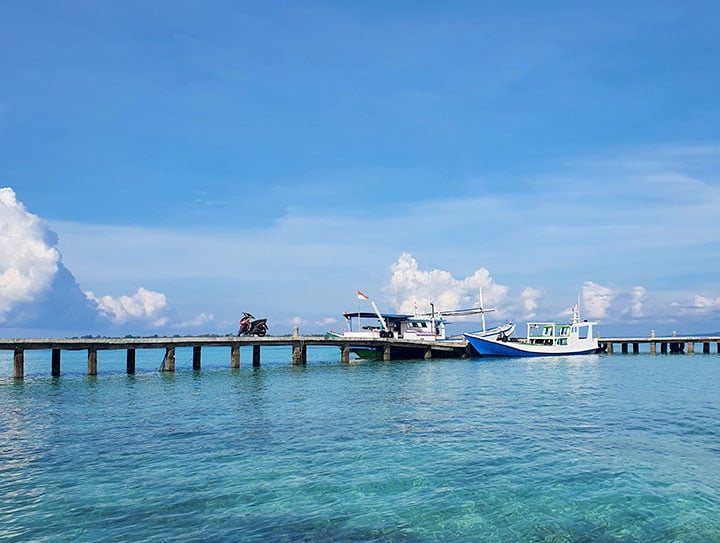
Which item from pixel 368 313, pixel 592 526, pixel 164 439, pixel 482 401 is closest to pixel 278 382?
pixel 482 401

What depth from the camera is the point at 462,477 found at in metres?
19.0

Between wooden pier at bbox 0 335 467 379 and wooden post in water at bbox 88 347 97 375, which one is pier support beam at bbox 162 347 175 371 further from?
wooden post in water at bbox 88 347 97 375

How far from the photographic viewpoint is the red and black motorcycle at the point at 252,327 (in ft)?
240

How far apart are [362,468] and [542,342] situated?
247 ft

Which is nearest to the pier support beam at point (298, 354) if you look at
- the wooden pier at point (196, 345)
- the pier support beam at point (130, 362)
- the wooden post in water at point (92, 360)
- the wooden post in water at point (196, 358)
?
the wooden pier at point (196, 345)

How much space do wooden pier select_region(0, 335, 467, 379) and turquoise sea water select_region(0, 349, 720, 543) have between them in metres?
15.4

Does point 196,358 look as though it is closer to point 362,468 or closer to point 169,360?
point 169,360

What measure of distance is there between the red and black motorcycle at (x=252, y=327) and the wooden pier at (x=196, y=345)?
4076 mm

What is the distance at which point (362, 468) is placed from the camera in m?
20.1

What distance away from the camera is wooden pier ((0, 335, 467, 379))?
175 ft

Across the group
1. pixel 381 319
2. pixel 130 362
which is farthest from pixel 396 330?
pixel 130 362

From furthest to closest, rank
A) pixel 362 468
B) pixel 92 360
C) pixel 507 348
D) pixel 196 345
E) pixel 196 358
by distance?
pixel 507 348 → pixel 196 358 → pixel 196 345 → pixel 92 360 → pixel 362 468

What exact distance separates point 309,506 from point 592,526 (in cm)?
744

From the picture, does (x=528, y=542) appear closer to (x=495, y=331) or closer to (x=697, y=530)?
(x=697, y=530)
